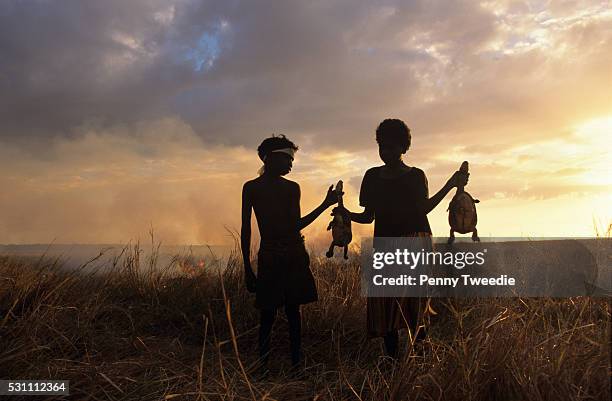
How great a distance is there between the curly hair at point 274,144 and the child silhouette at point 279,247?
4 cm

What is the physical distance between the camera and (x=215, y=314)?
5.89 m

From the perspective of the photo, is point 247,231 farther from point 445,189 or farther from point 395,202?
point 445,189

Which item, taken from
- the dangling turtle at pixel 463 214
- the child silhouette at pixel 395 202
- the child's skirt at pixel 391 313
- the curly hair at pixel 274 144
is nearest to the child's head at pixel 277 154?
the curly hair at pixel 274 144

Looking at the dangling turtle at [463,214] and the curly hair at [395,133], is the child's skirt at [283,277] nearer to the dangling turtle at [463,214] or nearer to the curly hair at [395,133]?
the curly hair at [395,133]

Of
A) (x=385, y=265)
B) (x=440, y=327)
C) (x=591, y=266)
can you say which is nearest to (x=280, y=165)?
(x=385, y=265)

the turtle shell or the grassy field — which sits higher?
the turtle shell

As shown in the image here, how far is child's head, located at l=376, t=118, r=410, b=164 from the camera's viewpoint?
3.76 m

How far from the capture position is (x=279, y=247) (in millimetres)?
4105

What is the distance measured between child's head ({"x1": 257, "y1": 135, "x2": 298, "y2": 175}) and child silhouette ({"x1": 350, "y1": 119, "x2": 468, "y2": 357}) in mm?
626

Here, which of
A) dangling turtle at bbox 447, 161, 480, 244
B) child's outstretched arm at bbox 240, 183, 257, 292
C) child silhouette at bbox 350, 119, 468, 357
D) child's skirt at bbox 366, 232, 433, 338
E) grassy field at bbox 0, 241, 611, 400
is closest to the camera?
grassy field at bbox 0, 241, 611, 400

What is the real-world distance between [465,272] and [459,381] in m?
4.21

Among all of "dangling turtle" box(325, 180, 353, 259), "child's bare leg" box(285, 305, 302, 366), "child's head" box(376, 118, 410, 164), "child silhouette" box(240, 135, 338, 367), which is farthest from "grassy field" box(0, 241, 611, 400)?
"child's head" box(376, 118, 410, 164)

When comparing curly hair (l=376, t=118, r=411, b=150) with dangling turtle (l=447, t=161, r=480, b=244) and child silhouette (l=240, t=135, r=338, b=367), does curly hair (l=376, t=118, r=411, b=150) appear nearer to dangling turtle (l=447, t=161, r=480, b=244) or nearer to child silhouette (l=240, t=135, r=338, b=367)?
dangling turtle (l=447, t=161, r=480, b=244)

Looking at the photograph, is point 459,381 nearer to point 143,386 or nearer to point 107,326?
point 143,386
